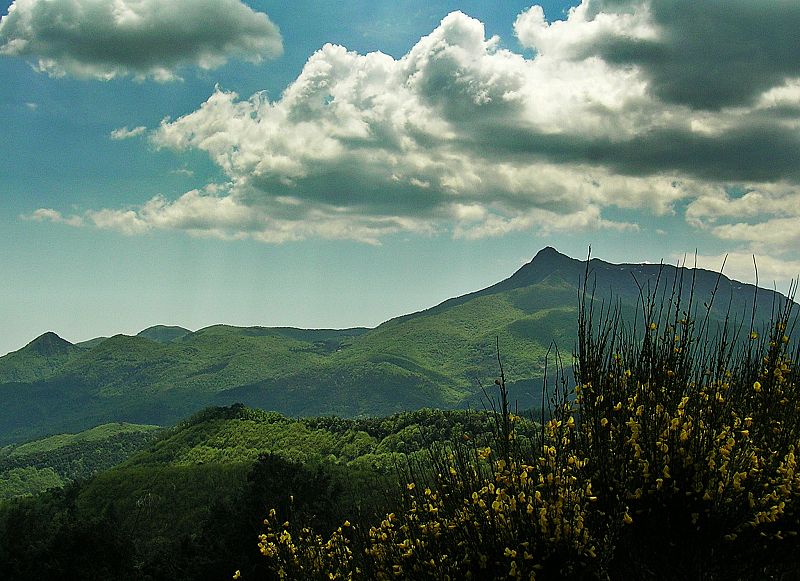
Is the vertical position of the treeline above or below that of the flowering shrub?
below

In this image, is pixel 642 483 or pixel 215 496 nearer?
pixel 642 483

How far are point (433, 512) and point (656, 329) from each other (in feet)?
14.2

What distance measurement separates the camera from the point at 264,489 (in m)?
48.2

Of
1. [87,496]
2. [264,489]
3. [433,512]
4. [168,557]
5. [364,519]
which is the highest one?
[433,512]

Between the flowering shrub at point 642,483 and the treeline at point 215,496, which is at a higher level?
the flowering shrub at point 642,483

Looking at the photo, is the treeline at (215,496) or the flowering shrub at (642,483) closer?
the flowering shrub at (642,483)

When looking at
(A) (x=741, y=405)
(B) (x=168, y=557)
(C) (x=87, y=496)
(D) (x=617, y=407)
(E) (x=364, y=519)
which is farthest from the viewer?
(C) (x=87, y=496)

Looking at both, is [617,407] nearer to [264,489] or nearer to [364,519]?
[364,519]

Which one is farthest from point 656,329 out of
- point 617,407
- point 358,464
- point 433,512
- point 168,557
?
point 358,464

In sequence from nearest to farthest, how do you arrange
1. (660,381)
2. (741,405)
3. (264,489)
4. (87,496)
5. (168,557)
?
(660,381) → (741,405) → (168,557) → (264,489) → (87,496)

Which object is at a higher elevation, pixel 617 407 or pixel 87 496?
pixel 617 407

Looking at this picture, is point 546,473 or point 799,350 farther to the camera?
point 799,350

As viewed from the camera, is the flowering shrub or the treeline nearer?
the flowering shrub

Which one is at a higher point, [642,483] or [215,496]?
[642,483]
